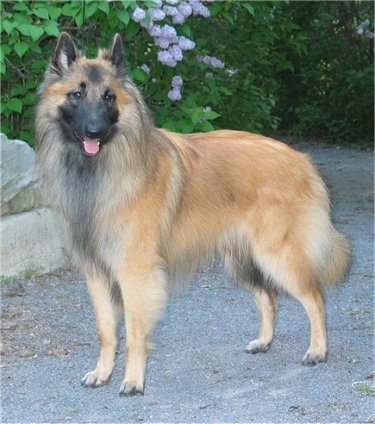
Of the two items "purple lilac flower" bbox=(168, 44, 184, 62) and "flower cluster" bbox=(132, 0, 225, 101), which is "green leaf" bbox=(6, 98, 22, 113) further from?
"purple lilac flower" bbox=(168, 44, 184, 62)

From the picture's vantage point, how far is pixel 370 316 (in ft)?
20.3

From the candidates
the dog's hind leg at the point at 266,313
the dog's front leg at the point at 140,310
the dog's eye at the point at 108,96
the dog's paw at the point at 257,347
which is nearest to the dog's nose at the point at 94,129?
the dog's eye at the point at 108,96

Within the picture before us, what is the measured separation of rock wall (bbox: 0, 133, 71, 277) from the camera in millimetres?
6980

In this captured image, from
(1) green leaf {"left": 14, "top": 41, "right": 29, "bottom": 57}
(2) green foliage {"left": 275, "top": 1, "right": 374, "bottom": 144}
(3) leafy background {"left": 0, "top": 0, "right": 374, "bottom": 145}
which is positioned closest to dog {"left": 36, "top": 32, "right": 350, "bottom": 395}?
(3) leafy background {"left": 0, "top": 0, "right": 374, "bottom": 145}

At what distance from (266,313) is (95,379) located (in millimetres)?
1218

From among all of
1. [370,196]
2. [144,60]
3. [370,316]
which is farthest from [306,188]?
[370,196]

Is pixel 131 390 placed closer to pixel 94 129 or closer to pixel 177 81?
pixel 94 129

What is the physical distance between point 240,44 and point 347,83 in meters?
7.89

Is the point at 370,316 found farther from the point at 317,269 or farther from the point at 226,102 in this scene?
the point at 226,102

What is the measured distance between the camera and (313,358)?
5.25m

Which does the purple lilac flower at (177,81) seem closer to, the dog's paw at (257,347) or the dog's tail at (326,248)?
the dog's tail at (326,248)

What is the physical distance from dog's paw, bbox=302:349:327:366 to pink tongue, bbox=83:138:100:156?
66.2 inches

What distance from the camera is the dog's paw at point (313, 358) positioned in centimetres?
524

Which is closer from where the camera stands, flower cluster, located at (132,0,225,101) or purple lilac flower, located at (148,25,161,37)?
flower cluster, located at (132,0,225,101)
